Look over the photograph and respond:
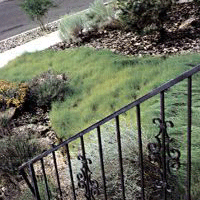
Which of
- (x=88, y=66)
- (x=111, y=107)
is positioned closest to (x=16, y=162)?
(x=111, y=107)

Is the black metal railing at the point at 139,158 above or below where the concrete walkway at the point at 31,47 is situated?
above

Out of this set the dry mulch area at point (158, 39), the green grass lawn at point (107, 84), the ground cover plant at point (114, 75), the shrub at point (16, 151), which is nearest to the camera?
the ground cover plant at point (114, 75)

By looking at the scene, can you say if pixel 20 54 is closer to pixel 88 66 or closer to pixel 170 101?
pixel 88 66

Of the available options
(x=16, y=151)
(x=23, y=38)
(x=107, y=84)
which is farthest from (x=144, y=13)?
(x=23, y=38)

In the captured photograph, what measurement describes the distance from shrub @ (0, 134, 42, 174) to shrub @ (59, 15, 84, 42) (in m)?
4.31

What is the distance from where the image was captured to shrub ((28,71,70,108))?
6262 millimetres

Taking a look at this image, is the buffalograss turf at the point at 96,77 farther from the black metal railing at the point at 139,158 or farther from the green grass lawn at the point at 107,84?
the black metal railing at the point at 139,158

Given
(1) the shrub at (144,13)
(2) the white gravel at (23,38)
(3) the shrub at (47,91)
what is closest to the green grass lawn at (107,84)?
(3) the shrub at (47,91)

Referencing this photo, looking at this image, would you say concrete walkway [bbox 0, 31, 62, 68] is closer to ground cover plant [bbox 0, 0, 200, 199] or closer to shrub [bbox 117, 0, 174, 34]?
ground cover plant [bbox 0, 0, 200, 199]

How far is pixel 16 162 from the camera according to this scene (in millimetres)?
4719

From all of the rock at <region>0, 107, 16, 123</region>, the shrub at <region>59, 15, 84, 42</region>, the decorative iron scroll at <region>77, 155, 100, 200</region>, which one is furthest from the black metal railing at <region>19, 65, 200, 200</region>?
the shrub at <region>59, 15, 84, 42</region>

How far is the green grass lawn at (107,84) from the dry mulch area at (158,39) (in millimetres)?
A: 402

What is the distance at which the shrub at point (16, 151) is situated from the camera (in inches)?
186

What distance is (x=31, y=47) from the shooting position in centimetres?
970
